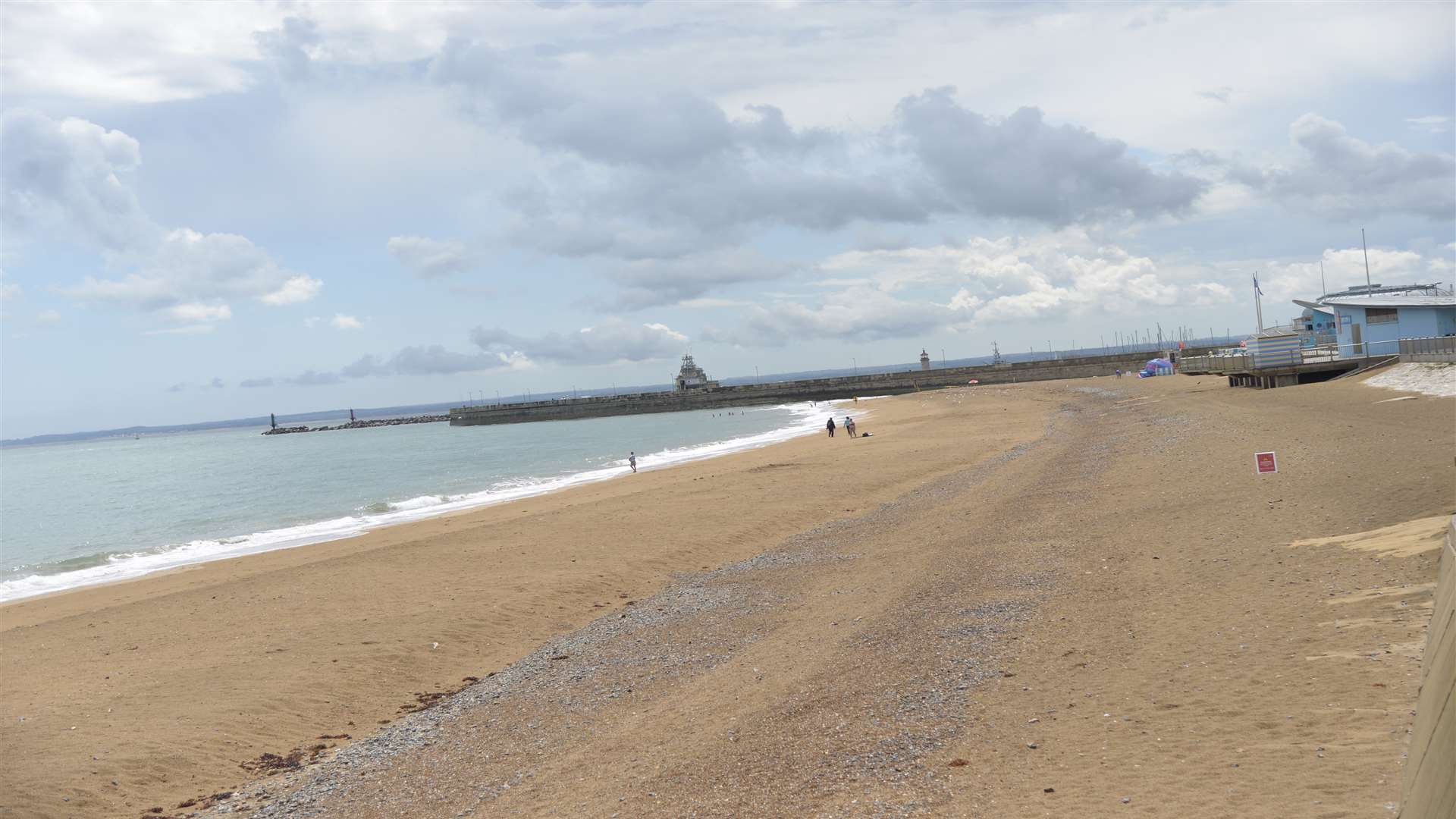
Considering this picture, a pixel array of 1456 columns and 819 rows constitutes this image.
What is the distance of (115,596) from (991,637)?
1762 centimetres

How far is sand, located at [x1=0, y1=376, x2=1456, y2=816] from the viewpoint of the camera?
6.84 metres

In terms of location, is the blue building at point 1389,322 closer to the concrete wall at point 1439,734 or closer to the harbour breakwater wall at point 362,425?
the concrete wall at point 1439,734

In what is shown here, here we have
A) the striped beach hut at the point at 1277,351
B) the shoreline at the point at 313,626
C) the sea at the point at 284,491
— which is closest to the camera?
the shoreline at the point at 313,626

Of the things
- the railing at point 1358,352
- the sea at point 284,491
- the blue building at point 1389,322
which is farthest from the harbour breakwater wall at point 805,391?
the blue building at point 1389,322

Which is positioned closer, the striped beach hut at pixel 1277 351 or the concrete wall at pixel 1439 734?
the concrete wall at pixel 1439 734

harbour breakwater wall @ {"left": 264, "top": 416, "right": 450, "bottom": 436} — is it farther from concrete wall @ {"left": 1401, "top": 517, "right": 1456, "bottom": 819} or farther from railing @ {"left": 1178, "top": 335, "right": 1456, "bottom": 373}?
concrete wall @ {"left": 1401, "top": 517, "right": 1456, "bottom": 819}

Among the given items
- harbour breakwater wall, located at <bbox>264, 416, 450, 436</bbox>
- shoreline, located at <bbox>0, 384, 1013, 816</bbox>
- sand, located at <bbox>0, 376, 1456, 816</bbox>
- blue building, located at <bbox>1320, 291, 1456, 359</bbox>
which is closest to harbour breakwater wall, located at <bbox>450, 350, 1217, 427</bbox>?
harbour breakwater wall, located at <bbox>264, 416, 450, 436</bbox>

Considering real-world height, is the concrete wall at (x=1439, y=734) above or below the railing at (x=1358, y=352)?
below

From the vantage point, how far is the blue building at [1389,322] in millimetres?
41125

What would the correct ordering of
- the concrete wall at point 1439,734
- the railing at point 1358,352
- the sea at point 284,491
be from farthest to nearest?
the railing at point 1358,352
the sea at point 284,491
the concrete wall at point 1439,734

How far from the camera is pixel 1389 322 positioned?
42.1 metres

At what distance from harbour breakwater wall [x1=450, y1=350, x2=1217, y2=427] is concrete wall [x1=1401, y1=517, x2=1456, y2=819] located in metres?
102

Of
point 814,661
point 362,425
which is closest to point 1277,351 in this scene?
point 814,661

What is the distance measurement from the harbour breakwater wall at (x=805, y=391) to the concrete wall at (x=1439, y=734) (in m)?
102
